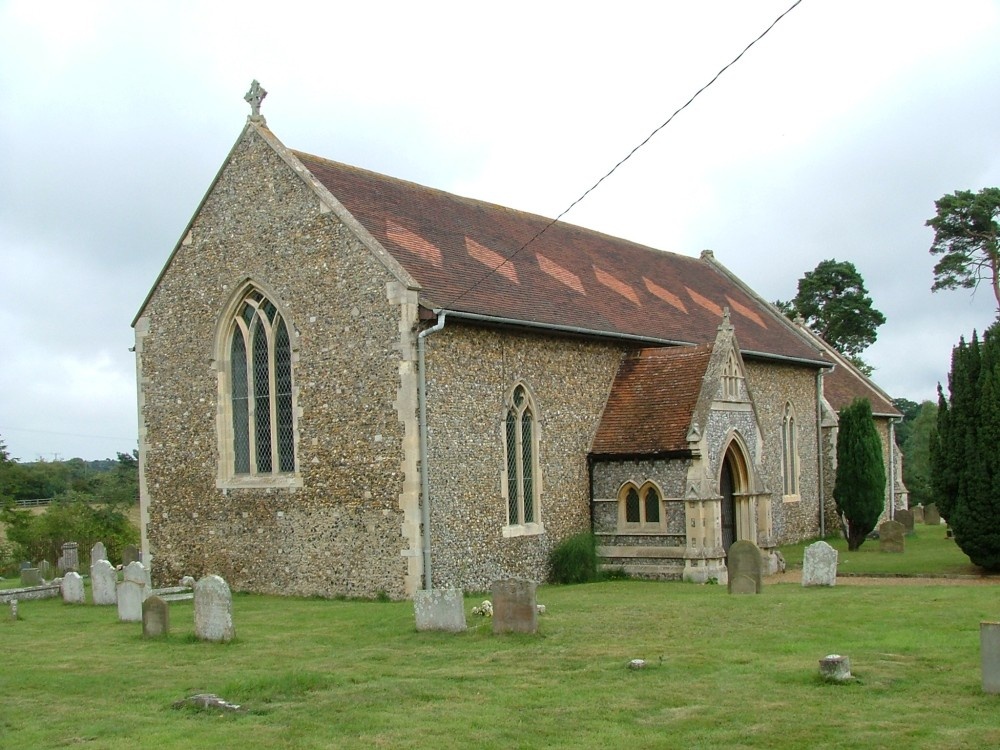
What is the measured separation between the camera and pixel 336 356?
779 inches

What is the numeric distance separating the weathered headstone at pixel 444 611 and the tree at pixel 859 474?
17299mm

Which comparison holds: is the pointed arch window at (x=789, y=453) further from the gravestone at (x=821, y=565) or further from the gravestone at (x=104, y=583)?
the gravestone at (x=104, y=583)

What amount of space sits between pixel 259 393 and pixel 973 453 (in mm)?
13830

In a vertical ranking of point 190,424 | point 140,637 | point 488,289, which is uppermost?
point 488,289

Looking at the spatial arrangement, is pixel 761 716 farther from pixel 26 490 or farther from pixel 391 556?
pixel 26 490

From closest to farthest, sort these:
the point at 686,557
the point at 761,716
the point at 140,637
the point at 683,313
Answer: the point at 761,716 < the point at 140,637 < the point at 686,557 < the point at 683,313

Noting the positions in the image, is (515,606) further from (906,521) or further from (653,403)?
(906,521)

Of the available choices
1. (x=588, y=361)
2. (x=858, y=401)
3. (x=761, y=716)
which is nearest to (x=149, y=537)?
(x=588, y=361)

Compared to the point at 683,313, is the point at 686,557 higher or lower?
lower

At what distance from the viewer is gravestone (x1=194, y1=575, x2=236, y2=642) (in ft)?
47.3

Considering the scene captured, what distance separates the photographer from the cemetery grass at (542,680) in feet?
29.9

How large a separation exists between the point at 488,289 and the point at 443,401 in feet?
9.50

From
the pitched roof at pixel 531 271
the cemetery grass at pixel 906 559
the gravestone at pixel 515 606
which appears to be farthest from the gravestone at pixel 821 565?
the gravestone at pixel 515 606

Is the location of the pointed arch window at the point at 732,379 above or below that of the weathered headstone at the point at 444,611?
above
